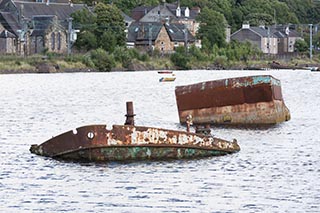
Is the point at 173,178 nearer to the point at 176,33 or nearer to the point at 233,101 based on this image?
the point at 233,101

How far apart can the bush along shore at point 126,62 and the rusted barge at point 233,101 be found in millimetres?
72570

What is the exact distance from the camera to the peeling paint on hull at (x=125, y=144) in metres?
30.8

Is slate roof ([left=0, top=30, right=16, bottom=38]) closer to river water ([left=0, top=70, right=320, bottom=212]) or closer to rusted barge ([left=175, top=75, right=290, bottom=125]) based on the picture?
river water ([left=0, top=70, right=320, bottom=212])

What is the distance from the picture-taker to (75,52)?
467 feet

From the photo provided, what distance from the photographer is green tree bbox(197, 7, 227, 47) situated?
175500mm

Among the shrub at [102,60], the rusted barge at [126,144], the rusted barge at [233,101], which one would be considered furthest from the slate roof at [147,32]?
the rusted barge at [126,144]

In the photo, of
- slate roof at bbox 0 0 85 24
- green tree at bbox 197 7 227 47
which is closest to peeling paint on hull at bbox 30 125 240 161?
slate roof at bbox 0 0 85 24

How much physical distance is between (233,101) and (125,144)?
47.8 feet

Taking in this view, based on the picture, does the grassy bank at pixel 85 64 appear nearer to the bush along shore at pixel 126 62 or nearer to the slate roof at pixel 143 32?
the bush along shore at pixel 126 62

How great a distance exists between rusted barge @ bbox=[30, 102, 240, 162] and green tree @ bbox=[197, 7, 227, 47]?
461 feet

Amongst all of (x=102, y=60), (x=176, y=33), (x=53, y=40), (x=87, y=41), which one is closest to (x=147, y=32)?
(x=176, y=33)

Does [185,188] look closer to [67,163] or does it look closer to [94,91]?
[67,163]

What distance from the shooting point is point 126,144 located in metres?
31.2

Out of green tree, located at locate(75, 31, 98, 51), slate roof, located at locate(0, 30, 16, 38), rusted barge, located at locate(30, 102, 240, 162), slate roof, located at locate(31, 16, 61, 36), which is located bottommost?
rusted barge, located at locate(30, 102, 240, 162)
